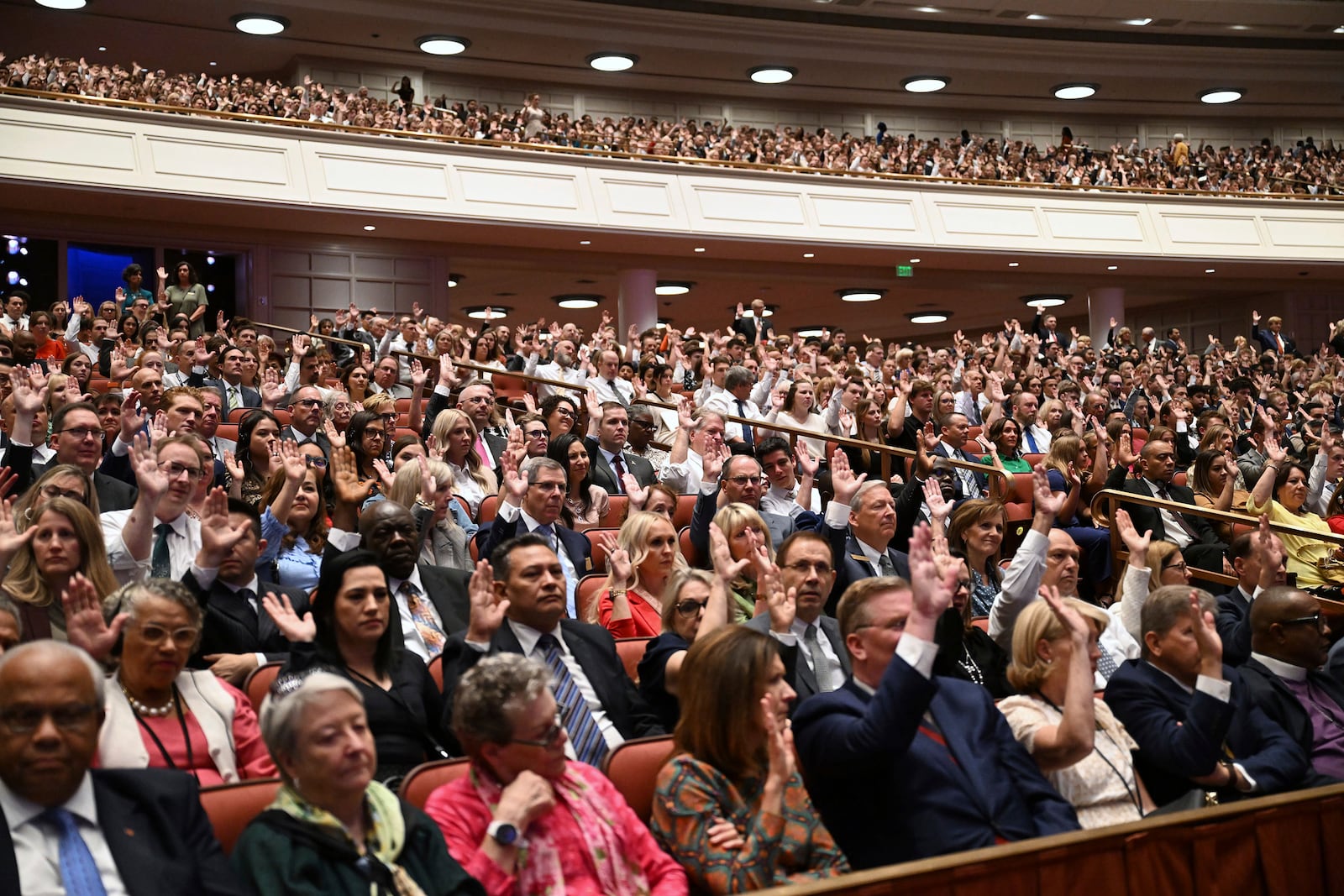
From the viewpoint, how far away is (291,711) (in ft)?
5.55

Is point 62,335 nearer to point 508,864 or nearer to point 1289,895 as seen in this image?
point 508,864

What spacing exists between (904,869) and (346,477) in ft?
7.13

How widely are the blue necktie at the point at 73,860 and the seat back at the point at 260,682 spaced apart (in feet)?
2.16

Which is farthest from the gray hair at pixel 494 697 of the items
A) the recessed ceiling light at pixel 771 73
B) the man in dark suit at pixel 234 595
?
the recessed ceiling light at pixel 771 73

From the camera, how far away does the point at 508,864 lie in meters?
1.79

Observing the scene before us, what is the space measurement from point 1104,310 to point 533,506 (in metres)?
11.3

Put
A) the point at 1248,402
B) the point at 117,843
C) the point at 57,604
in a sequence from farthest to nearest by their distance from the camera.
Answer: the point at 1248,402, the point at 57,604, the point at 117,843

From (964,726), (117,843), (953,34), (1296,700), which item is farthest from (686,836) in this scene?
(953,34)

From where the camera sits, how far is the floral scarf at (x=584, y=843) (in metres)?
1.80

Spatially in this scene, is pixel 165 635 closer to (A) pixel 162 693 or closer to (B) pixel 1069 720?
(A) pixel 162 693

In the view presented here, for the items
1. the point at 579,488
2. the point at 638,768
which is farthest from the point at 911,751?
the point at 579,488

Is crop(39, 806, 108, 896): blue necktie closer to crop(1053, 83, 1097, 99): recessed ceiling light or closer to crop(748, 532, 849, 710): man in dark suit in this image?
crop(748, 532, 849, 710): man in dark suit

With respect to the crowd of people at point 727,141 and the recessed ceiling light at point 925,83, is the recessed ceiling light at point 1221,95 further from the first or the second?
the recessed ceiling light at point 925,83

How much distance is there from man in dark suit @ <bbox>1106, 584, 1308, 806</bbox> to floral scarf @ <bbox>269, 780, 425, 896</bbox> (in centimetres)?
142
